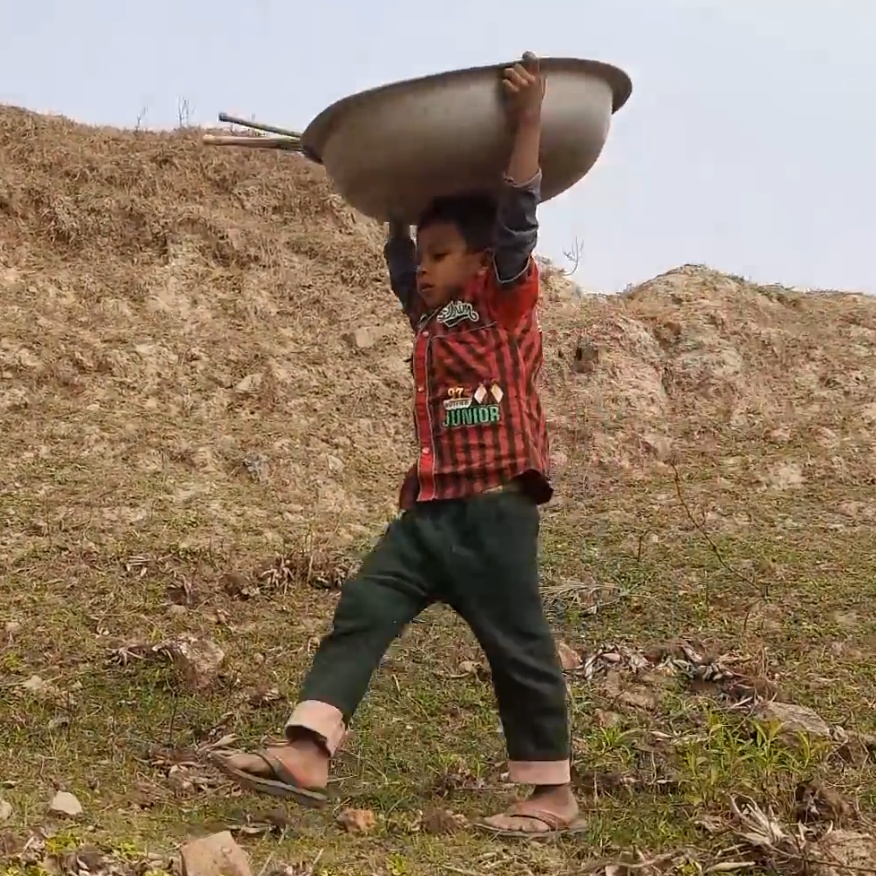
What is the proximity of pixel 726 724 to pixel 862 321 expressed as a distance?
6.32 meters

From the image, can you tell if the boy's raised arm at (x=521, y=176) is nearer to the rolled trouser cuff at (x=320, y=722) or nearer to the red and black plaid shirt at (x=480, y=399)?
the red and black plaid shirt at (x=480, y=399)

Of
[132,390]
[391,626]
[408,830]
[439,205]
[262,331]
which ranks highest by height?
[262,331]

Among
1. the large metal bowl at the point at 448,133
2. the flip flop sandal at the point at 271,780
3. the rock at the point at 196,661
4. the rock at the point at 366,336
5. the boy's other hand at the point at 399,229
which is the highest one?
the rock at the point at 366,336

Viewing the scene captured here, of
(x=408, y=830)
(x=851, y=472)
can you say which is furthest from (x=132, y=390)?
(x=408, y=830)

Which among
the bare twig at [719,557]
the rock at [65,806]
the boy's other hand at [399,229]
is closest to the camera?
the rock at [65,806]

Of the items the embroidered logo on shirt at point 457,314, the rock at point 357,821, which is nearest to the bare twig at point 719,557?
the embroidered logo on shirt at point 457,314

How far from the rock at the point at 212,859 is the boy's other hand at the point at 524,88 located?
5.16 feet

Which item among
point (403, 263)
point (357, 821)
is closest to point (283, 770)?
point (357, 821)

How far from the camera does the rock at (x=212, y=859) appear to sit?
80.1 inches

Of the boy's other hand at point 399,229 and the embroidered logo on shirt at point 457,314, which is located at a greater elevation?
the boy's other hand at point 399,229

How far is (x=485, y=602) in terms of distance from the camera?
2.64 m

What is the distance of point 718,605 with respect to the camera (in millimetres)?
4445

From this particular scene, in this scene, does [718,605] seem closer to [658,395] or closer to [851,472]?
[851,472]

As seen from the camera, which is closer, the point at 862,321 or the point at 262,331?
the point at 262,331
